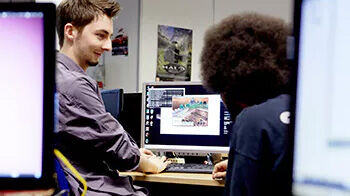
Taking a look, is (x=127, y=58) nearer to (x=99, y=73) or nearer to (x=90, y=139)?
(x=99, y=73)

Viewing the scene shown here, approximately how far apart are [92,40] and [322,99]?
147cm

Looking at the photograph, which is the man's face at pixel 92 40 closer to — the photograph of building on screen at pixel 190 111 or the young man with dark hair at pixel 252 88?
the photograph of building on screen at pixel 190 111

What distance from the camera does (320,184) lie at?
0.50m

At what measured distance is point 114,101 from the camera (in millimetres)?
2268

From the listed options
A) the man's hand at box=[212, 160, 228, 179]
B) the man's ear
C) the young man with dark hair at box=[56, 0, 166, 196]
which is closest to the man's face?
the man's ear

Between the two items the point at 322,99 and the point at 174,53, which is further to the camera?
the point at 174,53

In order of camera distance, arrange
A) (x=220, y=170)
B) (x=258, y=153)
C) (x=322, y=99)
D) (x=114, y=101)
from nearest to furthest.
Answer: (x=322, y=99) → (x=258, y=153) → (x=220, y=170) → (x=114, y=101)

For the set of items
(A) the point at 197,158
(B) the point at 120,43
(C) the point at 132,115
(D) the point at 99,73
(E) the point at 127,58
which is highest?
(B) the point at 120,43

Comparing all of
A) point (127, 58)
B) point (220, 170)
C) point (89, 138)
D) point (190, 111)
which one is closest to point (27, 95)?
point (89, 138)

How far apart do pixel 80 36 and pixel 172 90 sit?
58 cm

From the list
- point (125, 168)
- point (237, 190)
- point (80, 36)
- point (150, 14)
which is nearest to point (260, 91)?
point (237, 190)

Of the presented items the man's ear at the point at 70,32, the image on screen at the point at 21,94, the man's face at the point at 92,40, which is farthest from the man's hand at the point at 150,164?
the image on screen at the point at 21,94

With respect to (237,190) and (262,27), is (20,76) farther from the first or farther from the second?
(262,27)

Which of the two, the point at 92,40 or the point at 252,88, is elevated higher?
the point at 92,40
